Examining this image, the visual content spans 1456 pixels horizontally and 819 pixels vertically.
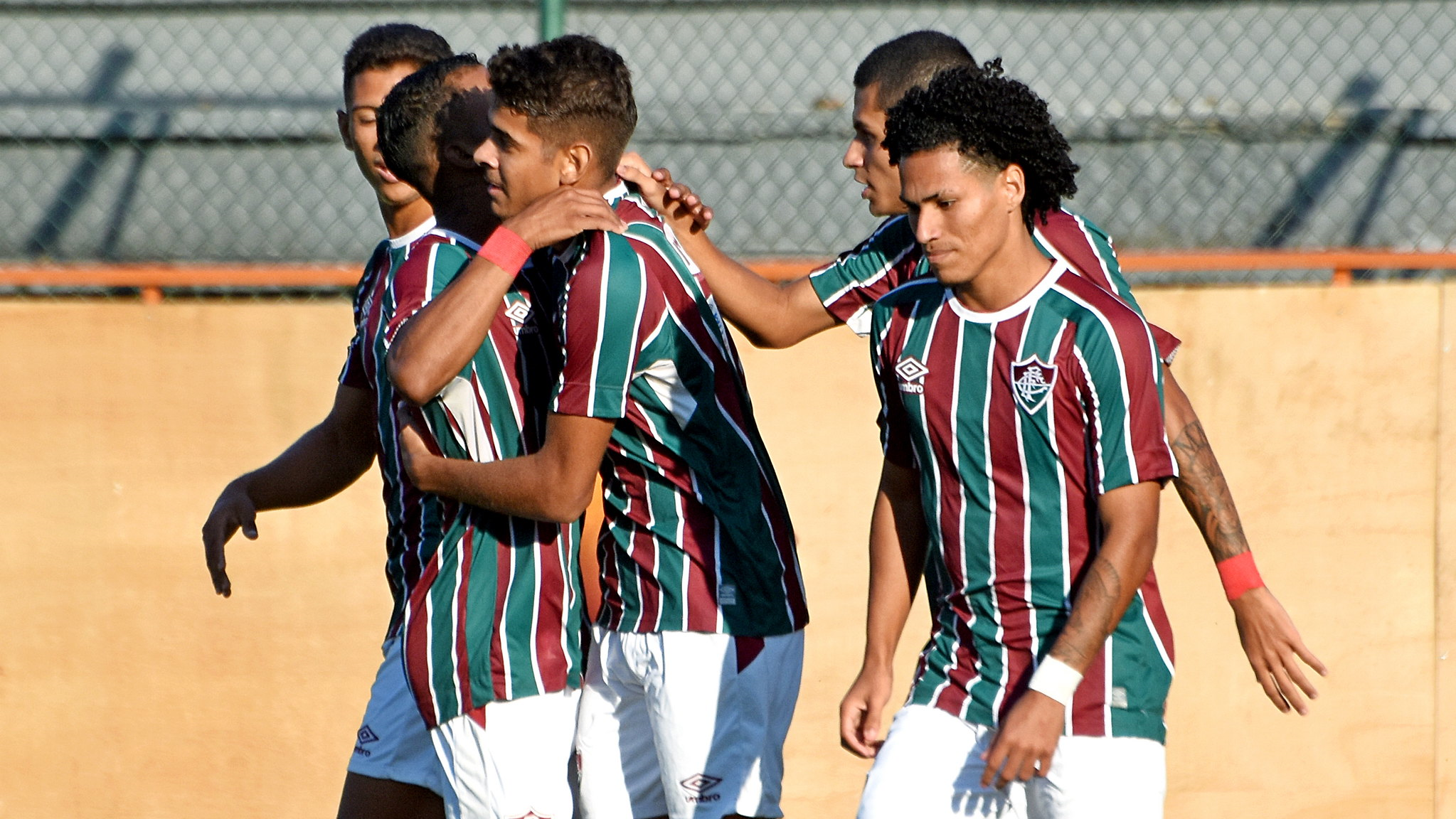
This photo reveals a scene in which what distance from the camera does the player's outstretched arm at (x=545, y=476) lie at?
2.61 meters

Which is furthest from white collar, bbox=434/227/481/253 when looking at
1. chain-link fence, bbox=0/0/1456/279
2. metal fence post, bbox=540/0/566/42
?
chain-link fence, bbox=0/0/1456/279

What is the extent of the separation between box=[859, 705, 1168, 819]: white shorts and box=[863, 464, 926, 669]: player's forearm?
0.22 metres

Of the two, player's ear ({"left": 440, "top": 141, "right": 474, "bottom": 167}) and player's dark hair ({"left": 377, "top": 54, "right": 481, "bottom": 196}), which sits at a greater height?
player's dark hair ({"left": 377, "top": 54, "right": 481, "bottom": 196})

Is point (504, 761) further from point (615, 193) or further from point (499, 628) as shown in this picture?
point (615, 193)

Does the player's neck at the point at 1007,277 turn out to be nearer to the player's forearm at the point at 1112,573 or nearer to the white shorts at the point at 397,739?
the player's forearm at the point at 1112,573

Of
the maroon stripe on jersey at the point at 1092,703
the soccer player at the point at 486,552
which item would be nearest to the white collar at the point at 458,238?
the soccer player at the point at 486,552

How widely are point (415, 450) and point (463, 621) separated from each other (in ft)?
1.09

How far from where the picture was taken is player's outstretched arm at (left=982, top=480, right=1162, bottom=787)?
2408 mm

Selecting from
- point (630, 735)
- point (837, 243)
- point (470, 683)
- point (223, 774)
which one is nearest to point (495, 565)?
point (470, 683)

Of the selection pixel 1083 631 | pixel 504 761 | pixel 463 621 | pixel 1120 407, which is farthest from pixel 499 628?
pixel 1120 407

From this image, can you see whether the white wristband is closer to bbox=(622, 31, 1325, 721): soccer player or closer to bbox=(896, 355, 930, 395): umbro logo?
bbox=(622, 31, 1325, 721): soccer player

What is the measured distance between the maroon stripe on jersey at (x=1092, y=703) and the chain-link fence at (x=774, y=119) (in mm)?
2958

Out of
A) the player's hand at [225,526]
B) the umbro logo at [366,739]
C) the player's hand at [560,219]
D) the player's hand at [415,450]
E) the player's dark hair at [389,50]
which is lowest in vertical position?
the umbro logo at [366,739]

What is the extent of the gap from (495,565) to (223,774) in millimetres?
2382
